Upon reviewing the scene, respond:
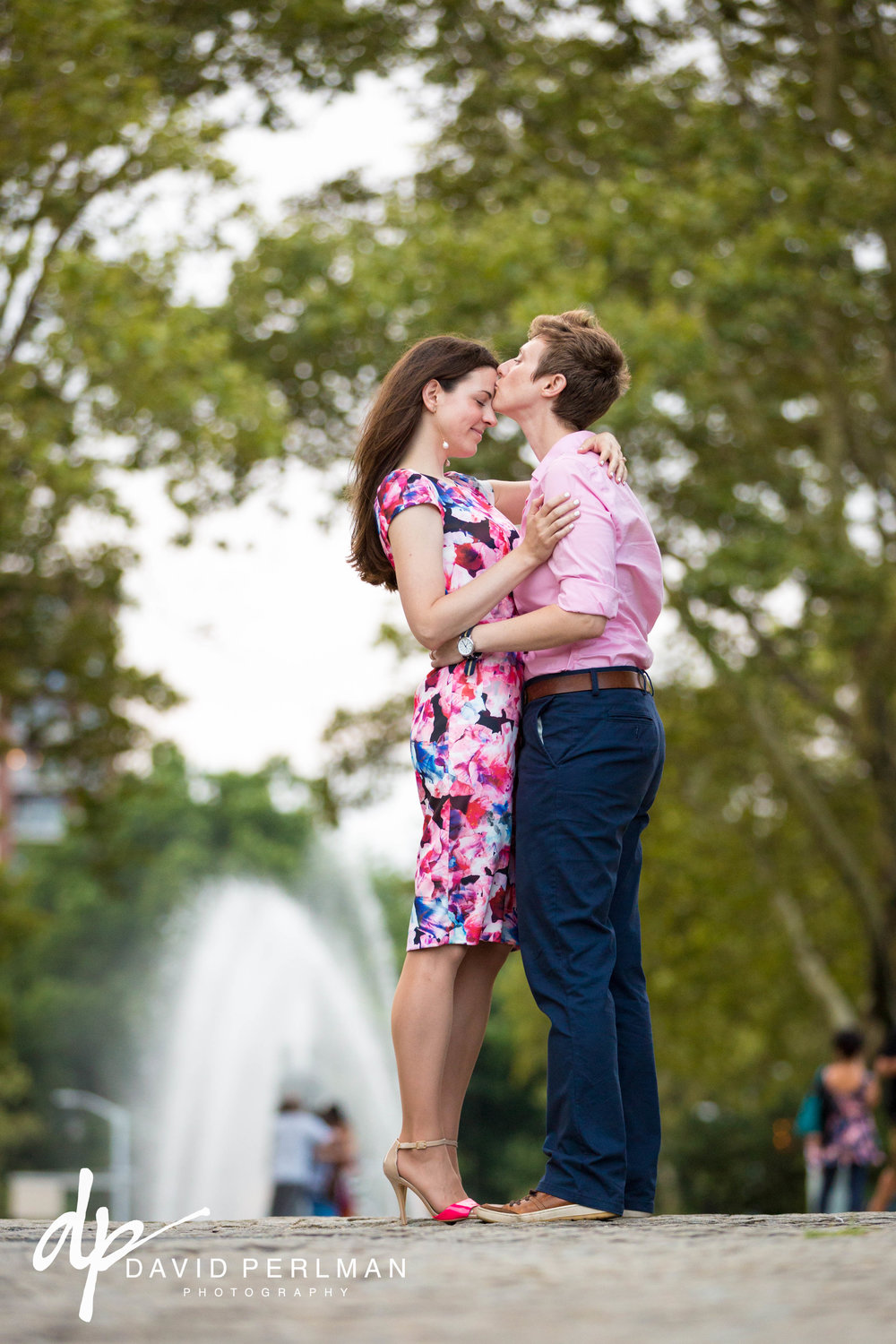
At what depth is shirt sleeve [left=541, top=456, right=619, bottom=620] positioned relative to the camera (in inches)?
154

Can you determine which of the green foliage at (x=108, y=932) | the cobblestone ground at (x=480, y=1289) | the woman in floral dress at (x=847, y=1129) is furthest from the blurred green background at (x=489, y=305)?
the green foliage at (x=108, y=932)

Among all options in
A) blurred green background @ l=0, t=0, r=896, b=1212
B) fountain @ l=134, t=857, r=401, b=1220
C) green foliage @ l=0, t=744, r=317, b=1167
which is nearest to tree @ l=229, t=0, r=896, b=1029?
blurred green background @ l=0, t=0, r=896, b=1212

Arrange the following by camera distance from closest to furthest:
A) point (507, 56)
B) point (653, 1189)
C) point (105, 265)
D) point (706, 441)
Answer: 1. point (653, 1189)
2. point (105, 265)
3. point (706, 441)
4. point (507, 56)

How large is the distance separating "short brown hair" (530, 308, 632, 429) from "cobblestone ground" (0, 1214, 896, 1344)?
2061 millimetres

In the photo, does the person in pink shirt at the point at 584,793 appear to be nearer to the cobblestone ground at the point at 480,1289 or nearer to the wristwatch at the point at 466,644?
the wristwatch at the point at 466,644

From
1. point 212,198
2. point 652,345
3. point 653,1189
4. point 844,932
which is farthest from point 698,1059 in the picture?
point 653,1189

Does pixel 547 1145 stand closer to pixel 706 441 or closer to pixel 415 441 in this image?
pixel 415 441

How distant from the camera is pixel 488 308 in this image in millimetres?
13352

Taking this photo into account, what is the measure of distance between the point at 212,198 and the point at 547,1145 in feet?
34.8

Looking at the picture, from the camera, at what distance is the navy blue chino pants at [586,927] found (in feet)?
12.5

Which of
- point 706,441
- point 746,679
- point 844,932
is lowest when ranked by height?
point 844,932

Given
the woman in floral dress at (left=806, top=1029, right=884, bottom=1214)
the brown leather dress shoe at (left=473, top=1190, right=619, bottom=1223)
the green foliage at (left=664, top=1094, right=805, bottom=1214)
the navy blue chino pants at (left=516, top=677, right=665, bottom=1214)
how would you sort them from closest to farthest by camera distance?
the brown leather dress shoe at (left=473, top=1190, right=619, bottom=1223) → the navy blue chino pants at (left=516, top=677, right=665, bottom=1214) → the woman in floral dress at (left=806, top=1029, right=884, bottom=1214) → the green foliage at (left=664, top=1094, right=805, bottom=1214)

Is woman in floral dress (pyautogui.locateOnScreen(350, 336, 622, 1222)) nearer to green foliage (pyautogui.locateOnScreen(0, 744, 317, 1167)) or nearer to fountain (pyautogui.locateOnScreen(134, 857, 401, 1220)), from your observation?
fountain (pyautogui.locateOnScreen(134, 857, 401, 1220))

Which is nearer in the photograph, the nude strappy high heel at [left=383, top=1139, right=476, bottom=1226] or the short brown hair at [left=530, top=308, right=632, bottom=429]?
the nude strappy high heel at [left=383, top=1139, right=476, bottom=1226]
